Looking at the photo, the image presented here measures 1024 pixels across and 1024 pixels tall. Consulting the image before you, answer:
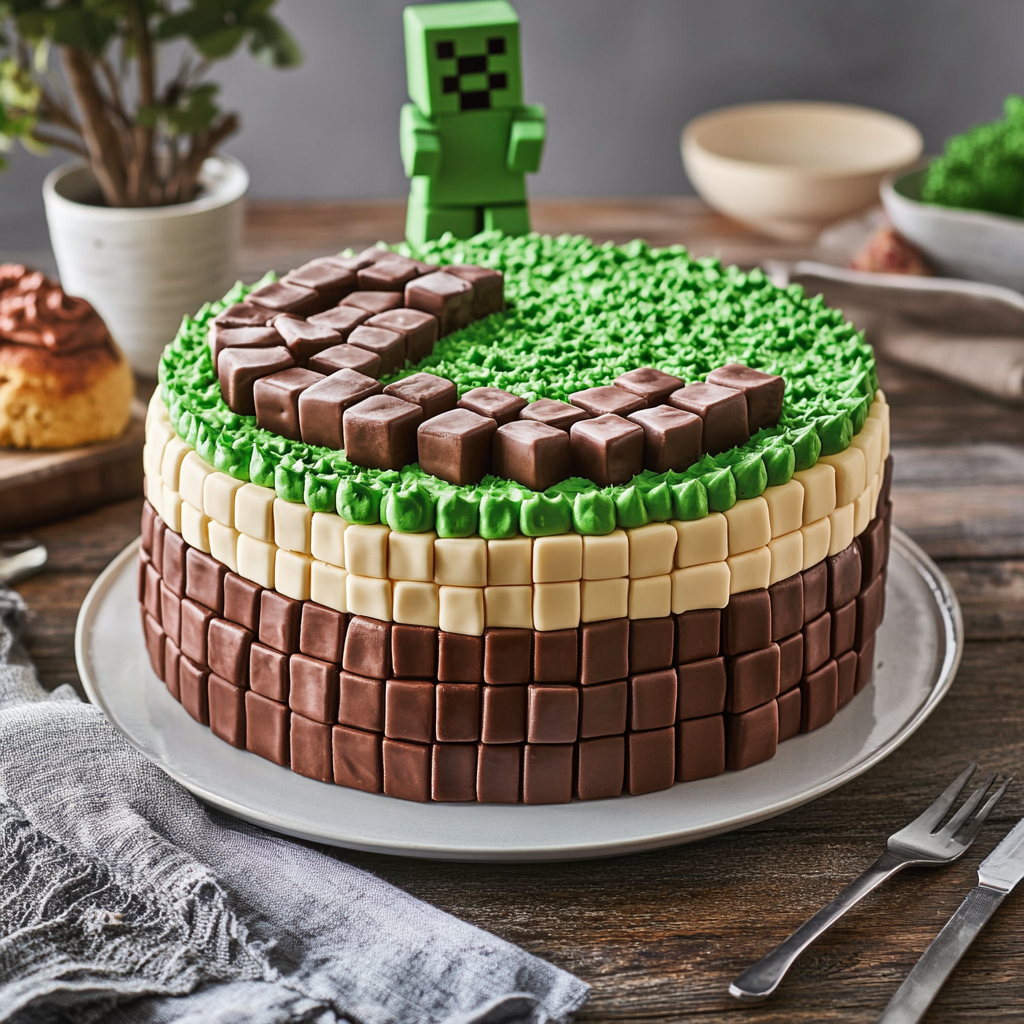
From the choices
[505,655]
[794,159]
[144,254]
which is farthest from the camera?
[794,159]

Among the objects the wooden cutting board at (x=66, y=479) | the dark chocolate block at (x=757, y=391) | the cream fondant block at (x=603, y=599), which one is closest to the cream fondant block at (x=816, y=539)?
the dark chocolate block at (x=757, y=391)

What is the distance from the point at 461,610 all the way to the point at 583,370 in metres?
0.36

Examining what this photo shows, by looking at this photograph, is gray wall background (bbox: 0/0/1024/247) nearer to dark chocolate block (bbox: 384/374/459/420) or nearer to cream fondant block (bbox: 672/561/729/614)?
dark chocolate block (bbox: 384/374/459/420)

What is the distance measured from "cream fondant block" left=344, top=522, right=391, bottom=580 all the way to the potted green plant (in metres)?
1.32

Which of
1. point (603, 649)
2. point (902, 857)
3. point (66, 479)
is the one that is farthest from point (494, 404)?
point (66, 479)

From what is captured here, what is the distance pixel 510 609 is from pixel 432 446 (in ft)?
0.56

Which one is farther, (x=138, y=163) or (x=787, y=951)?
(x=138, y=163)

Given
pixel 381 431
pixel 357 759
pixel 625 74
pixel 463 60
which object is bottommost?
pixel 357 759

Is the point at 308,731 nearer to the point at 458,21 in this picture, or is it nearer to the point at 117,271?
the point at 458,21

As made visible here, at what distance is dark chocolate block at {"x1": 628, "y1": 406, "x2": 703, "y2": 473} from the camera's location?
49.4 inches

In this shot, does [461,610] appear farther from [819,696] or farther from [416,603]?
[819,696]

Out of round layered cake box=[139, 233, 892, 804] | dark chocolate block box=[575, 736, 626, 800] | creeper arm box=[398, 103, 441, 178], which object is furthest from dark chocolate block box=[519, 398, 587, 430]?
creeper arm box=[398, 103, 441, 178]

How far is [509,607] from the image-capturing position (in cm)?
124

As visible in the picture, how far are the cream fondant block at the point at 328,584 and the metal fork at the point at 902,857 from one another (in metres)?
0.50
